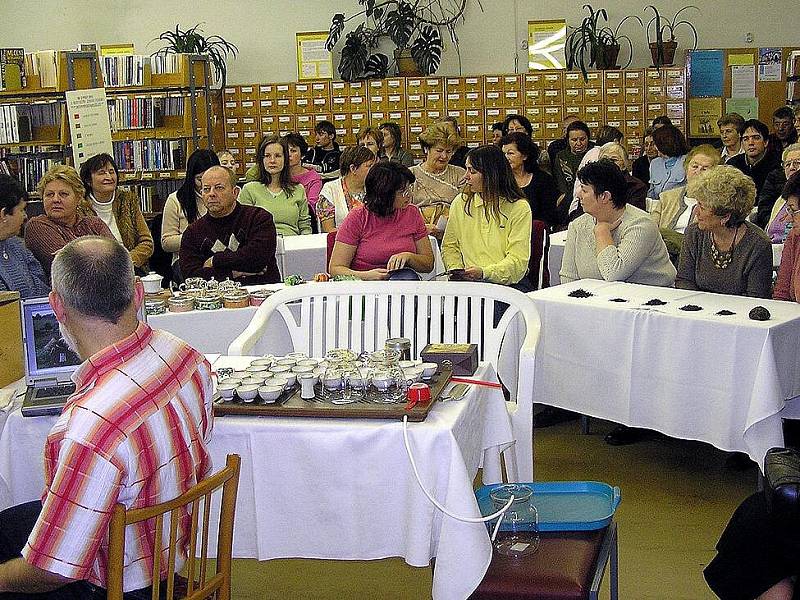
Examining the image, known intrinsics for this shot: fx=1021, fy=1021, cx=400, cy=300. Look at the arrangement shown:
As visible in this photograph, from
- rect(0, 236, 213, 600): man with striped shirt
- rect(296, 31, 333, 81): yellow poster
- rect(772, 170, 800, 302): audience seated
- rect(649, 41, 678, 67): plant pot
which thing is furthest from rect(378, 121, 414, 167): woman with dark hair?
rect(0, 236, 213, 600): man with striped shirt

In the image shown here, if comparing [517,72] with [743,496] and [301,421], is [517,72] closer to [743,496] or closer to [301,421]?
[743,496]

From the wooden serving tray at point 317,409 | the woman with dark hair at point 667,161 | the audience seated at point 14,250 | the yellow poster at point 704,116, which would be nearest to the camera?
the wooden serving tray at point 317,409

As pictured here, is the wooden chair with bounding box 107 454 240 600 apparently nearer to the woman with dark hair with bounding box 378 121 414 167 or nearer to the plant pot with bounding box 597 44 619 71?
the woman with dark hair with bounding box 378 121 414 167

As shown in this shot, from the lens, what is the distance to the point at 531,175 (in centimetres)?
744

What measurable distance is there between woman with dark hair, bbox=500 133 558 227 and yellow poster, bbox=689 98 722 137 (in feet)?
13.6

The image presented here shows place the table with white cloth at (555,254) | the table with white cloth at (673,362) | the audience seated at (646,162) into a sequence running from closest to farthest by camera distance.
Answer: the table with white cloth at (673,362) < the table with white cloth at (555,254) < the audience seated at (646,162)

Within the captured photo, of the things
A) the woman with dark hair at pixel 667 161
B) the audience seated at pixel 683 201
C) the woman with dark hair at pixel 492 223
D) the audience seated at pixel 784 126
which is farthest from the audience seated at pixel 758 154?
the woman with dark hair at pixel 492 223

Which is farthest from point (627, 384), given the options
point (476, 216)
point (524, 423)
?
point (476, 216)

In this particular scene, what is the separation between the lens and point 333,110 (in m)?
11.2

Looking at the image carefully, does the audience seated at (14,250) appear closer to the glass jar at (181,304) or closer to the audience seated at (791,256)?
the glass jar at (181,304)

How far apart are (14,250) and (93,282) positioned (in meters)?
2.96

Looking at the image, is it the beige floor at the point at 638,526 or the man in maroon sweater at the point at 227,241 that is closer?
the beige floor at the point at 638,526

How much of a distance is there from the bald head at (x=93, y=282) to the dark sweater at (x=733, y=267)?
3087mm

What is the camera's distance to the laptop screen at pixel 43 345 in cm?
272
